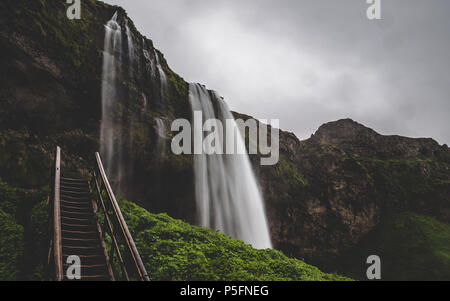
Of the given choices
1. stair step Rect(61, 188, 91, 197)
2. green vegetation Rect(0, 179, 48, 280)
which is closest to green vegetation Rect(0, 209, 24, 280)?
green vegetation Rect(0, 179, 48, 280)

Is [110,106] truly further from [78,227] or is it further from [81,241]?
[81,241]

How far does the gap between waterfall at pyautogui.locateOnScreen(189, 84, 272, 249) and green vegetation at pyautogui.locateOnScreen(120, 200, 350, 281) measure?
25.8 feet

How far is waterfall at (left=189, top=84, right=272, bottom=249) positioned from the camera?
52.4 ft

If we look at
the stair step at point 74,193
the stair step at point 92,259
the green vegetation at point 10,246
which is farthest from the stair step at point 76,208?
the stair step at point 92,259

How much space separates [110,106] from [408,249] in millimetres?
29722

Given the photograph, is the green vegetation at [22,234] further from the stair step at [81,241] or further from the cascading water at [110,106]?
the cascading water at [110,106]

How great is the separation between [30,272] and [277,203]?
21191 millimetres

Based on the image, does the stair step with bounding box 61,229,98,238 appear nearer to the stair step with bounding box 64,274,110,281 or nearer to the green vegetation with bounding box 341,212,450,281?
the stair step with bounding box 64,274,110,281

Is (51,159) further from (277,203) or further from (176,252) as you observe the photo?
(277,203)

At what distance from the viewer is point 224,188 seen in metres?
17.1

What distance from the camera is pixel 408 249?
77.8 ft

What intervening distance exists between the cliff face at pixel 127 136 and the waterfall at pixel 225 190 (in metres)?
0.88

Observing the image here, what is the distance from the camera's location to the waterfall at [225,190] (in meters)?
16.0

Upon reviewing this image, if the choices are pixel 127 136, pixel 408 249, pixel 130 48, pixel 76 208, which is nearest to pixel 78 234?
pixel 76 208
